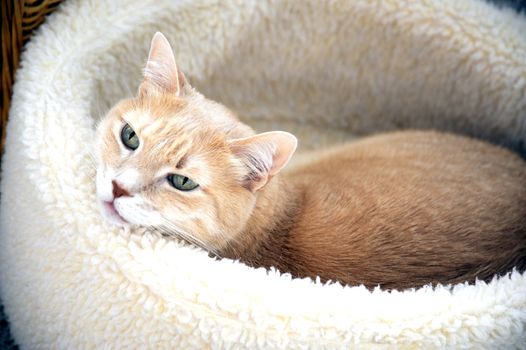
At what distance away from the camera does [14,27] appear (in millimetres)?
1541

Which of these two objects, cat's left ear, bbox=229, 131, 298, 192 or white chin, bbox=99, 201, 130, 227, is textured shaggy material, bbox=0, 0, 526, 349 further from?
cat's left ear, bbox=229, 131, 298, 192

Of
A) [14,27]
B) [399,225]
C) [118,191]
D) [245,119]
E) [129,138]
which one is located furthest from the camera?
[245,119]

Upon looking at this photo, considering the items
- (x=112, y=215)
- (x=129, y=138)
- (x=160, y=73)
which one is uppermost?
(x=160, y=73)

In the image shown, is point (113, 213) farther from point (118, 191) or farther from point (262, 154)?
point (262, 154)

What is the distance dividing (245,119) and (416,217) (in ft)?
3.06

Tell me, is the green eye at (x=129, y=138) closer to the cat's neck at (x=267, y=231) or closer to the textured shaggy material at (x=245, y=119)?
the textured shaggy material at (x=245, y=119)

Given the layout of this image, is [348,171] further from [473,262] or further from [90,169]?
[90,169]

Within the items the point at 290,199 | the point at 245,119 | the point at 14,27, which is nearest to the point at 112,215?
the point at 290,199

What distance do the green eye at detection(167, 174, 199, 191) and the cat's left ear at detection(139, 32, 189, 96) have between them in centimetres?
25

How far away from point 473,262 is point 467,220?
0.11m

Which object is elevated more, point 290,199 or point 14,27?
point 14,27

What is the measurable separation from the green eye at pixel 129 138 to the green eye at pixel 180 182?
0.12 metres

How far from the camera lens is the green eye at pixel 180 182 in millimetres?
1244

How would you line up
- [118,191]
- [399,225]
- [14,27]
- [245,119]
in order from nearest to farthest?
[118,191], [399,225], [14,27], [245,119]
